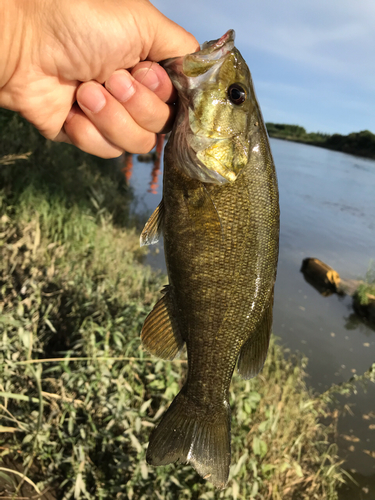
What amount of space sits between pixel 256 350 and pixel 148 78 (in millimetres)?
1590

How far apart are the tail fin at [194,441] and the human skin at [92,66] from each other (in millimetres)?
1604

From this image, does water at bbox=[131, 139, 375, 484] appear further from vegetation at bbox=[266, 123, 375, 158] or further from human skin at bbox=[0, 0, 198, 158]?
vegetation at bbox=[266, 123, 375, 158]

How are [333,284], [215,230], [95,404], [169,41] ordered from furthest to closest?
[333,284] < [95,404] < [169,41] < [215,230]

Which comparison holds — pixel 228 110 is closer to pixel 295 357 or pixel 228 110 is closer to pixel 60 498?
pixel 60 498

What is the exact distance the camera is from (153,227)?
180 centimetres

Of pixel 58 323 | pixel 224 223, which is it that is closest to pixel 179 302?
pixel 224 223

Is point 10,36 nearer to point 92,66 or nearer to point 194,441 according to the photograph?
point 92,66

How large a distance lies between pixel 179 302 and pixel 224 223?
0.46 metres

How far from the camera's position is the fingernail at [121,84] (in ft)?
6.61

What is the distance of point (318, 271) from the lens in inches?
422

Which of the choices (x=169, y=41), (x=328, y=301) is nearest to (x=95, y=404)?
(x=169, y=41)

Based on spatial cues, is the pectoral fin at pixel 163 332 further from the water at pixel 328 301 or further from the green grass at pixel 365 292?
the green grass at pixel 365 292

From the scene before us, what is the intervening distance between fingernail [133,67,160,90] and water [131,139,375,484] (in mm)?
5327

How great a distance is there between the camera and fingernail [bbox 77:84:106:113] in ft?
6.76
